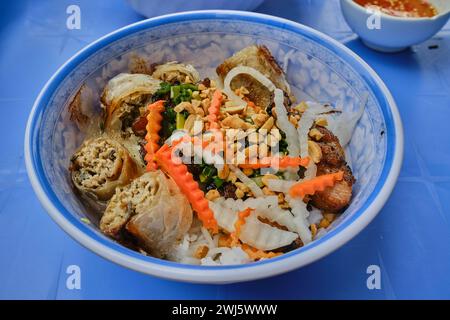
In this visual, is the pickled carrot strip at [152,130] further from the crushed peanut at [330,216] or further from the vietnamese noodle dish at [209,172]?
the crushed peanut at [330,216]

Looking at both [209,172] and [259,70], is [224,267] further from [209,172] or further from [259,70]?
[259,70]

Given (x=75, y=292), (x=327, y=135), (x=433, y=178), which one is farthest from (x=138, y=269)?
(x=433, y=178)

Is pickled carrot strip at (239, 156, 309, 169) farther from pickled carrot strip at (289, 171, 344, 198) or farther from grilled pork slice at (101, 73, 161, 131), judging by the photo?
grilled pork slice at (101, 73, 161, 131)

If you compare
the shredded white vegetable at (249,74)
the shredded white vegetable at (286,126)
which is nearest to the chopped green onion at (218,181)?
the shredded white vegetable at (286,126)

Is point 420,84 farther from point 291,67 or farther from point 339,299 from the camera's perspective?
point 339,299

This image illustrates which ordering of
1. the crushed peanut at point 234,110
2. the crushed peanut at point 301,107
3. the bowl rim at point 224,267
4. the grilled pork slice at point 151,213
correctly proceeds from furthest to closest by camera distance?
the crushed peanut at point 301,107, the crushed peanut at point 234,110, the grilled pork slice at point 151,213, the bowl rim at point 224,267

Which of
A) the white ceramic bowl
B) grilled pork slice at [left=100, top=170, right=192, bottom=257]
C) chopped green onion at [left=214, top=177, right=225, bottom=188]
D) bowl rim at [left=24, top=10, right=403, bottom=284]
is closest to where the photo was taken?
bowl rim at [left=24, top=10, right=403, bottom=284]

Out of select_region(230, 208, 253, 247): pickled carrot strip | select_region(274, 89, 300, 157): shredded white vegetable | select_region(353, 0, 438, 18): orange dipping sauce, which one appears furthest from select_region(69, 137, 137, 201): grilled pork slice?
select_region(353, 0, 438, 18): orange dipping sauce
